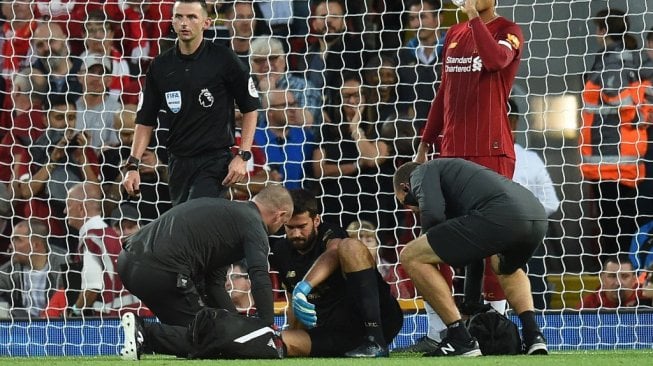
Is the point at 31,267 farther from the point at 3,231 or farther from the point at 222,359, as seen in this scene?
the point at 222,359

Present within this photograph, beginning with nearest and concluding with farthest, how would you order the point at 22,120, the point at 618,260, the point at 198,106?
the point at 198,106 < the point at 618,260 < the point at 22,120

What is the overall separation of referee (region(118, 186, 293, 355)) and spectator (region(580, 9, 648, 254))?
3.30 meters

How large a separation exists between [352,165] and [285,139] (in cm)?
52

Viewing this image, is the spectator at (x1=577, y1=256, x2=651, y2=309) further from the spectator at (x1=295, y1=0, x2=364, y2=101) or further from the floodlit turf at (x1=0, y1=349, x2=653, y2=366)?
the floodlit turf at (x1=0, y1=349, x2=653, y2=366)

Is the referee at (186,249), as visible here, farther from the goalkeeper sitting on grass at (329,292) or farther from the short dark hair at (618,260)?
the short dark hair at (618,260)

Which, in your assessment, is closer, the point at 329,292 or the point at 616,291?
the point at 329,292

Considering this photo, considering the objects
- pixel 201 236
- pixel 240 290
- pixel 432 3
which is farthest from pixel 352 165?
pixel 201 236

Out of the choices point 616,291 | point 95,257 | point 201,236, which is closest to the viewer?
point 201,236

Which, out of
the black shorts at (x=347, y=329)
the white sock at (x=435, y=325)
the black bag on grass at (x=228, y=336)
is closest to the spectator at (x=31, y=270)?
the black shorts at (x=347, y=329)

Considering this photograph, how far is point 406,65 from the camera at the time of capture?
9359 mm

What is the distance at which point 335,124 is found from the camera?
30.6ft

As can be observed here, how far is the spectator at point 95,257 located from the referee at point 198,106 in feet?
6.40

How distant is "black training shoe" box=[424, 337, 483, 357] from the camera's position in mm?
6348

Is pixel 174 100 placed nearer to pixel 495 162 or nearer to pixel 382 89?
pixel 495 162
